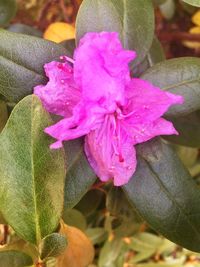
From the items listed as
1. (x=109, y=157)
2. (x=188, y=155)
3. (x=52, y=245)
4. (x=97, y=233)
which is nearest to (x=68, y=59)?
(x=109, y=157)

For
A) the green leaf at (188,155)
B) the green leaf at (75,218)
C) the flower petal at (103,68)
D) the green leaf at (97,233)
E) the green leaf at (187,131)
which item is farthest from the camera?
the green leaf at (97,233)

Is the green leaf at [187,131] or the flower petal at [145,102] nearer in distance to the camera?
the flower petal at [145,102]

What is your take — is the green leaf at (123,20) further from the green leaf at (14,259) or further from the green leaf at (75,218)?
the green leaf at (75,218)

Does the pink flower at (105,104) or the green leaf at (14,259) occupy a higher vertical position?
the pink flower at (105,104)

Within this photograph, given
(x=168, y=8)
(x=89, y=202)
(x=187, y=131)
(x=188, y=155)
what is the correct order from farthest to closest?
(x=168, y=8) < (x=188, y=155) < (x=89, y=202) < (x=187, y=131)

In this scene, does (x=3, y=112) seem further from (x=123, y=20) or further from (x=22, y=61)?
(x=123, y=20)

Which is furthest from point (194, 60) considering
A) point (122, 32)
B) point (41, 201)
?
point (41, 201)

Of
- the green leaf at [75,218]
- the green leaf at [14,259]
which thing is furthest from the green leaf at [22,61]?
the green leaf at [75,218]
